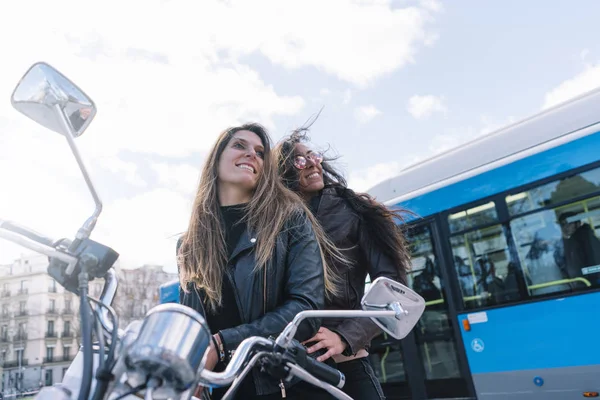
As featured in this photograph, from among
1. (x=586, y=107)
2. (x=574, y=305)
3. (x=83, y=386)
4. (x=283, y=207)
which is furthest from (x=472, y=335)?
(x=83, y=386)

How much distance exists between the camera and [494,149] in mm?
5758

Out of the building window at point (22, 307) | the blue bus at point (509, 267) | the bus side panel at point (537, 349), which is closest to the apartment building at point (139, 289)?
the building window at point (22, 307)

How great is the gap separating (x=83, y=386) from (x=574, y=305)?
196 inches

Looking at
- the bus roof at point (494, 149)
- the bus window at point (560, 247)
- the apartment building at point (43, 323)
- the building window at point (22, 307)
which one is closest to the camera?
the bus window at point (560, 247)

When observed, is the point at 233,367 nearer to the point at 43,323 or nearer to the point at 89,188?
the point at 89,188

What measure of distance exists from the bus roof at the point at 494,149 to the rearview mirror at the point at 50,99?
510cm

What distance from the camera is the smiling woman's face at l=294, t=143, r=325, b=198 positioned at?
281 centimetres

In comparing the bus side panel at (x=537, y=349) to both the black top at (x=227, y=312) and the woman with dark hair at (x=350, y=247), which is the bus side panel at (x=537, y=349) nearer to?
the woman with dark hair at (x=350, y=247)

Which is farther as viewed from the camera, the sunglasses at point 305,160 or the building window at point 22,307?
the building window at point 22,307

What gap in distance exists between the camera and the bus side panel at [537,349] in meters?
4.61

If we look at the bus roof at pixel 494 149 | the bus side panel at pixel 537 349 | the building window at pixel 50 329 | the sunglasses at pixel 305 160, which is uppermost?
the building window at pixel 50 329

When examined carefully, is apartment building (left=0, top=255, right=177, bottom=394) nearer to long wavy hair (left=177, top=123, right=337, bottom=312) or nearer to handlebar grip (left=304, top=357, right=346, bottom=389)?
long wavy hair (left=177, top=123, right=337, bottom=312)

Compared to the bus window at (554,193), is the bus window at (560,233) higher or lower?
lower

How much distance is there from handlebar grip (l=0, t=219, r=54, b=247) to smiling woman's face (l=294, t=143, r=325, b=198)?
181 centimetres
